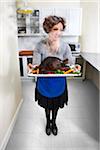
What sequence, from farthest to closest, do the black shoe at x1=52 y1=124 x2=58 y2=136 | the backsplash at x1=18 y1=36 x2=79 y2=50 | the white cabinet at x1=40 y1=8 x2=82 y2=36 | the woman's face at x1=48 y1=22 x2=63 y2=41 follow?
the backsplash at x1=18 y1=36 x2=79 y2=50, the white cabinet at x1=40 y1=8 x2=82 y2=36, the black shoe at x1=52 y1=124 x2=58 y2=136, the woman's face at x1=48 y1=22 x2=63 y2=41

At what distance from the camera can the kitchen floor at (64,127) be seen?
196 cm

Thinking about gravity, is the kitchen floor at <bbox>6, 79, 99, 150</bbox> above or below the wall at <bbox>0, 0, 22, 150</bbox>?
below

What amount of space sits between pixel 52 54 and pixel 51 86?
0.36m

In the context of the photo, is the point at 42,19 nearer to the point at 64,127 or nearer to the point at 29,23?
the point at 29,23

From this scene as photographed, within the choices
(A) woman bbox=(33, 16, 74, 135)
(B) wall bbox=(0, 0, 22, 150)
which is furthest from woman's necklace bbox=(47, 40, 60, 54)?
(B) wall bbox=(0, 0, 22, 150)

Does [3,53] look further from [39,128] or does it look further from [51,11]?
[51,11]

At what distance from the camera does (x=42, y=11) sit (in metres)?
4.09

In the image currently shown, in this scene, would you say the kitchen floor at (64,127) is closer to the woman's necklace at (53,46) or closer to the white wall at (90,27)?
the woman's necklace at (53,46)

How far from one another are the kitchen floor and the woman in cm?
17

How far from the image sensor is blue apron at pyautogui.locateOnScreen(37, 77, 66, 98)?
1.91 m

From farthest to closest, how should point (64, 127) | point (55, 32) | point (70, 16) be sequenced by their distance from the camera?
point (70, 16)
point (64, 127)
point (55, 32)

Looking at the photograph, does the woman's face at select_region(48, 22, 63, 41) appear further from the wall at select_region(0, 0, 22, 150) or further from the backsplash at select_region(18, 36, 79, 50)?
the backsplash at select_region(18, 36, 79, 50)

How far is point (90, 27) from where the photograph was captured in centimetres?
402

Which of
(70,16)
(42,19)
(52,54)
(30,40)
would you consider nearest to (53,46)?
(52,54)
